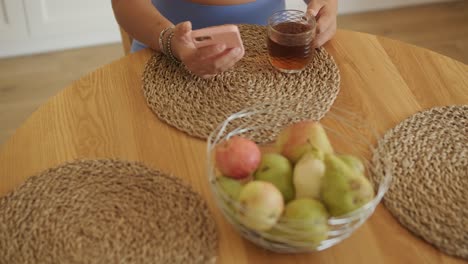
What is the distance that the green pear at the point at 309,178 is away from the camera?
2.40 ft

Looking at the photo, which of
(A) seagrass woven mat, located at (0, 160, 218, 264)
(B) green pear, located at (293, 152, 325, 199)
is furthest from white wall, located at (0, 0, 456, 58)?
(B) green pear, located at (293, 152, 325, 199)

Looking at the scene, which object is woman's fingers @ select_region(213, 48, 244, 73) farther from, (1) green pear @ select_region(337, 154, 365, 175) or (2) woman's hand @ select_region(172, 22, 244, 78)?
(1) green pear @ select_region(337, 154, 365, 175)

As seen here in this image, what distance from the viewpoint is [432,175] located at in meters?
0.87

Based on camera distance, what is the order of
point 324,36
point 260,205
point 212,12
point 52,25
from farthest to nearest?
point 52,25
point 212,12
point 324,36
point 260,205

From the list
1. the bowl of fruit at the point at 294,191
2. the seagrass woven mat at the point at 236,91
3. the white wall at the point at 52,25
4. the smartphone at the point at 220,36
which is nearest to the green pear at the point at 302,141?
the bowl of fruit at the point at 294,191

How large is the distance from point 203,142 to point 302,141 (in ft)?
0.72

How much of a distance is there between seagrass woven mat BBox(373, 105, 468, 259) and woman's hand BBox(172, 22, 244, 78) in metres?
0.31

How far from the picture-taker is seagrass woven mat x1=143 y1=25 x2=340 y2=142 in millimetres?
985

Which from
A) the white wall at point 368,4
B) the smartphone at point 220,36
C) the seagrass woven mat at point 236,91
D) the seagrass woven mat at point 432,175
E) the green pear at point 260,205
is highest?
the smartphone at point 220,36

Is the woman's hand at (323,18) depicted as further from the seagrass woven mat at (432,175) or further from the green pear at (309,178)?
the green pear at (309,178)

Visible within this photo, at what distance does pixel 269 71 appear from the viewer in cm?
110

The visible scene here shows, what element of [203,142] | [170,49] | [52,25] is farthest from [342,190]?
[52,25]

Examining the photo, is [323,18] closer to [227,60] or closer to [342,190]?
[227,60]

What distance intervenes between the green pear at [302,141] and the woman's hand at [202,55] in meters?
0.26
